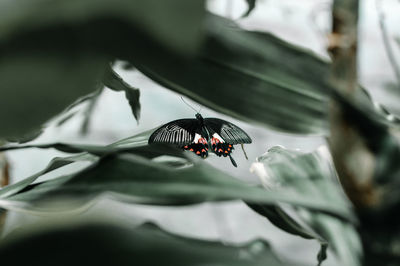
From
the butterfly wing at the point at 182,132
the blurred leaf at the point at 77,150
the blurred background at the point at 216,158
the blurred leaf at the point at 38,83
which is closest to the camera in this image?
the blurred leaf at the point at 38,83

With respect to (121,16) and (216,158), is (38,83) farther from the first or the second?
(216,158)

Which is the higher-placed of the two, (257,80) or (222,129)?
(257,80)

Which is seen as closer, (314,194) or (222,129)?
(314,194)

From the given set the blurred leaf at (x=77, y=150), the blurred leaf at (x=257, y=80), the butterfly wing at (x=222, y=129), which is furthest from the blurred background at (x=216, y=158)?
the blurred leaf at (x=257, y=80)

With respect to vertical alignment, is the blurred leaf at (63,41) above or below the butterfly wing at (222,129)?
above

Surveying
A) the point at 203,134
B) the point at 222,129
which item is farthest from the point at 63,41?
the point at 222,129

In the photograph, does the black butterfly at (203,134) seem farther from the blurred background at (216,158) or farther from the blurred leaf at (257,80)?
the blurred background at (216,158)
